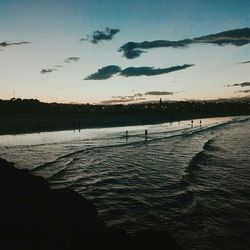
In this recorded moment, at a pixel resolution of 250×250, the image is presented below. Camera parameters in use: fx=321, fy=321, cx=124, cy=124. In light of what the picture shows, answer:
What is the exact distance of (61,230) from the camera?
25.3ft

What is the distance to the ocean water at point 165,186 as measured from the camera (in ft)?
41.4

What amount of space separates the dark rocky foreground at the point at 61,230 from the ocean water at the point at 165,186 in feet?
11.2

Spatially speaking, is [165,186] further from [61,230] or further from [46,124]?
[46,124]

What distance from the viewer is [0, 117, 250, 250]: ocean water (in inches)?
497

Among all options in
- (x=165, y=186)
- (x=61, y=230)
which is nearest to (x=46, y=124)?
(x=165, y=186)

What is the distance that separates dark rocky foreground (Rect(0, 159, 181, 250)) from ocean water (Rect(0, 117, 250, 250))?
342 centimetres

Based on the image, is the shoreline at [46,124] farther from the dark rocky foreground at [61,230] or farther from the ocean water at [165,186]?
the dark rocky foreground at [61,230]

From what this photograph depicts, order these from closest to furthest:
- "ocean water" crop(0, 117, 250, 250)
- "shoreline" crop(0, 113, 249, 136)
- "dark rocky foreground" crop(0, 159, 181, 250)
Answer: "dark rocky foreground" crop(0, 159, 181, 250) → "ocean water" crop(0, 117, 250, 250) → "shoreline" crop(0, 113, 249, 136)

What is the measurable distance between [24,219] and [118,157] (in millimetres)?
22904

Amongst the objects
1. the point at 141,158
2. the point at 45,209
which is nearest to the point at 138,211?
the point at 45,209

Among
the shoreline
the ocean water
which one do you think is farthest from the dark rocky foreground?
the shoreline

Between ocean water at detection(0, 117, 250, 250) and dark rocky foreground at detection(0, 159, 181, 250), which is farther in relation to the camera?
ocean water at detection(0, 117, 250, 250)

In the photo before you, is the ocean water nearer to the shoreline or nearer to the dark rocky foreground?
the dark rocky foreground

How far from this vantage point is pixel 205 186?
18.9 meters
